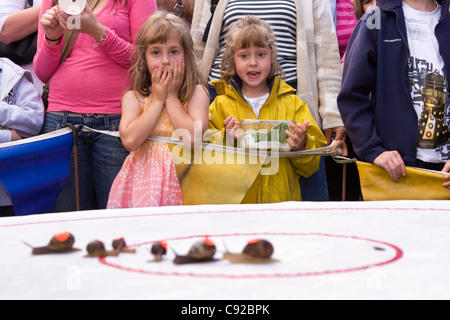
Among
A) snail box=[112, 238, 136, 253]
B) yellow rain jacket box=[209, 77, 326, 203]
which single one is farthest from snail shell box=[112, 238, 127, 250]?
yellow rain jacket box=[209, 77, 326, 203]

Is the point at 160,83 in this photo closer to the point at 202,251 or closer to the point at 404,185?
the point at 404,185

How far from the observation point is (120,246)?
106 centimetres

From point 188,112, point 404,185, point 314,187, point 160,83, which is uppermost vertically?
point 160,83

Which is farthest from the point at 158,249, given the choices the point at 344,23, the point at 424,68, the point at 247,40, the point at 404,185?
the point at 344,23

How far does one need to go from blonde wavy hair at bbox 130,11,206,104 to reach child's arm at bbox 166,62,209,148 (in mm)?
33

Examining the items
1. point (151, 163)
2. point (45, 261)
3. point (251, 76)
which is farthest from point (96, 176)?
point (45, 261)

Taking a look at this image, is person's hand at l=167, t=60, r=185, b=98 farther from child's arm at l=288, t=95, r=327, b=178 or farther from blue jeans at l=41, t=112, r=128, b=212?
child's arm at l=288, t=95, r=327, b=178

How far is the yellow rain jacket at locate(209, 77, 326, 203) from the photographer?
2375 millimetres

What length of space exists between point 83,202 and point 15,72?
2.15ft

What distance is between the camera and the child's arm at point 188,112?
7.16ft

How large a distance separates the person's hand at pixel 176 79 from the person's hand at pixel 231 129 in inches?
8.8

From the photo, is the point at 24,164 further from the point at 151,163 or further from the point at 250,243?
the point at 250,243

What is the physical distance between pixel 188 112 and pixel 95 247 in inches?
50.1

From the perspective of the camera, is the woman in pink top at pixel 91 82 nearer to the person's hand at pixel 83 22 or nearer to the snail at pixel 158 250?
the person's hand at pixel 83 22
